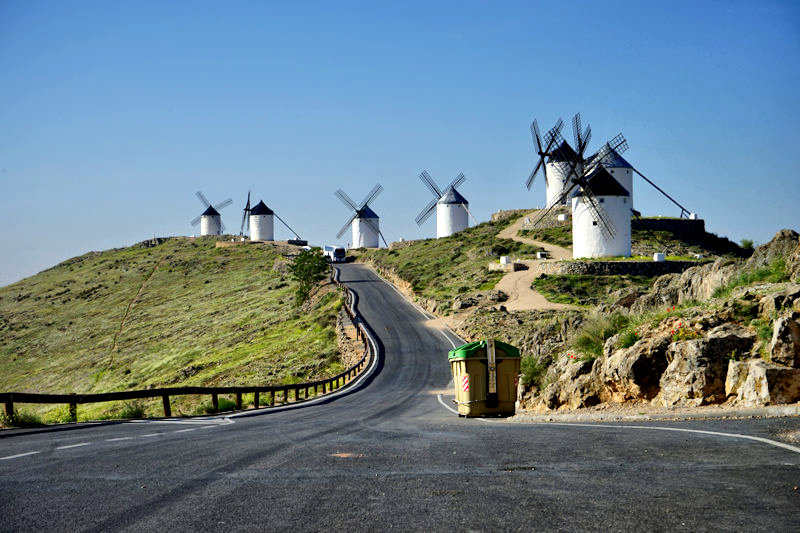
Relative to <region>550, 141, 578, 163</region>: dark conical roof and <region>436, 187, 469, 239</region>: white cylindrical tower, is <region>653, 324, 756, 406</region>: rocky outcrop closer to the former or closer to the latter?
<region>550, 141, 578, 163</region>: dark conical roof

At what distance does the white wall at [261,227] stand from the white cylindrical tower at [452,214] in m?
40.2

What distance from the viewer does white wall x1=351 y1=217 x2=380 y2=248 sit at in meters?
141

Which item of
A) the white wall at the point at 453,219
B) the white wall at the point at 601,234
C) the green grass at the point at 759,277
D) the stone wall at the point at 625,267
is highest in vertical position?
the white wall at the point at 453,219

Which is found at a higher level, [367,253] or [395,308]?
[367,253]

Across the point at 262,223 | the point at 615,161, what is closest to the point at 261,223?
the point at 262,223

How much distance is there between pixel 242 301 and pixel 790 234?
74264 millimetres

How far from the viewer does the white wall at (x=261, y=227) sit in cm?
14925

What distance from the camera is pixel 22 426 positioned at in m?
16.8

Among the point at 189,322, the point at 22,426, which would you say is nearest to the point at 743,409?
the point at 22,426

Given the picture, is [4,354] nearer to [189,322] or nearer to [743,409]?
[189,322]

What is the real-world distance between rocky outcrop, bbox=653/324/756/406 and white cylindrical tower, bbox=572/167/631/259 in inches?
2384

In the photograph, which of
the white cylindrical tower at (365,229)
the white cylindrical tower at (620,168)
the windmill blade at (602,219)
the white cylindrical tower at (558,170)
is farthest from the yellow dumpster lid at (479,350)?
the white cylindrical tower at (365,229)

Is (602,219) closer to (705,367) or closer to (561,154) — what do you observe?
(561,154)

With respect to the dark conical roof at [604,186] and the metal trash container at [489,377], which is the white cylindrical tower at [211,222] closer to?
the dark conical roof at [604,186]
